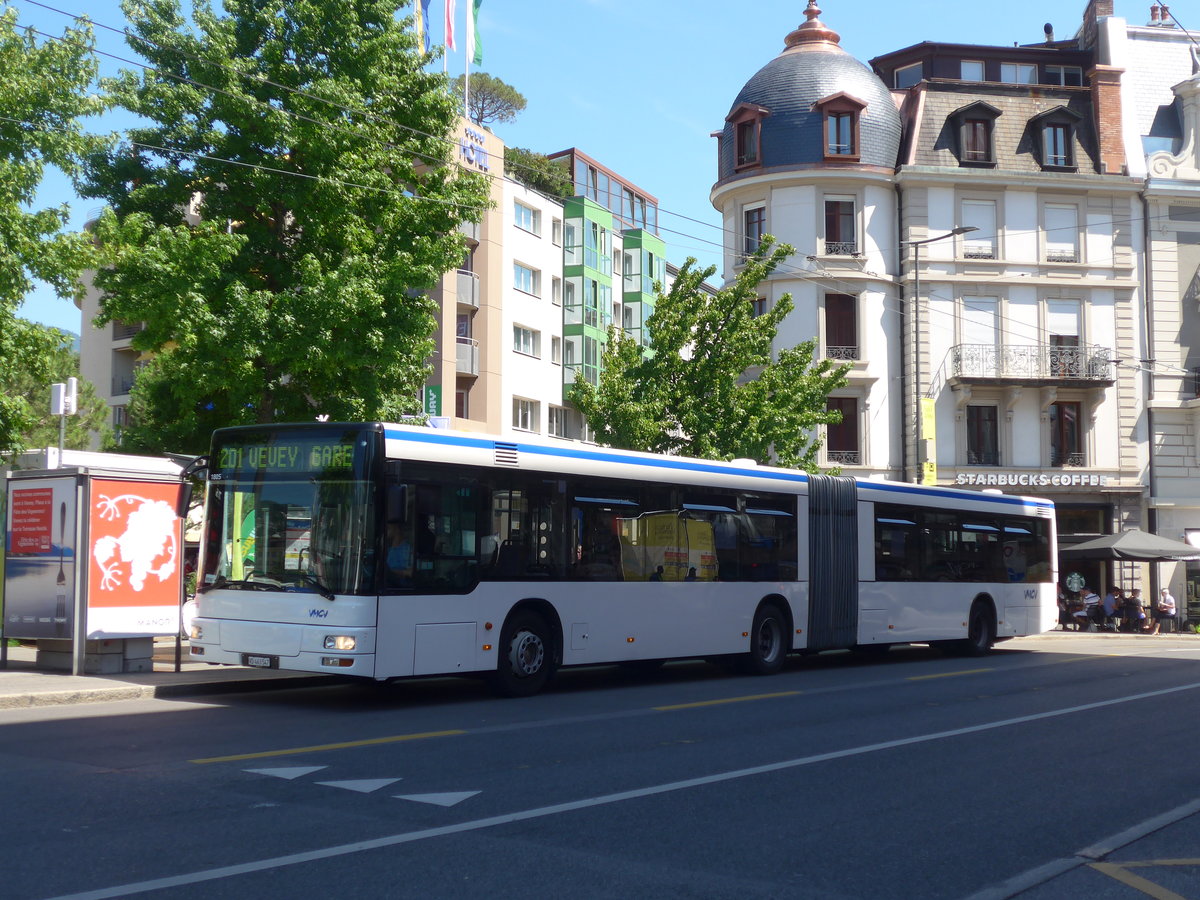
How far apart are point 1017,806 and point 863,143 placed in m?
35.6

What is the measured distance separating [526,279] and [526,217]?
2445mm

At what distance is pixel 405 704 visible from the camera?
14734 millimetres

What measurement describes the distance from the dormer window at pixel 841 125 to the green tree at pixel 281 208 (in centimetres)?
2193

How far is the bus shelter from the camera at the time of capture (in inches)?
635

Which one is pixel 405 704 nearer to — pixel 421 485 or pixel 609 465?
pixel 421 485

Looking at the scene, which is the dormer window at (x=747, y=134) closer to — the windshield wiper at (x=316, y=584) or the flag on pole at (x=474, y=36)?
the flag on pole at (x=474, y=36)

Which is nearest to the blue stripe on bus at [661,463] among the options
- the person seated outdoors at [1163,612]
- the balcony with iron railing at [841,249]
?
the person seated outdoors at [1163,612]

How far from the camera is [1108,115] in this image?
143 feet

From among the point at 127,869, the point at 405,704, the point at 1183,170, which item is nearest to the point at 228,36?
the point at 405,704

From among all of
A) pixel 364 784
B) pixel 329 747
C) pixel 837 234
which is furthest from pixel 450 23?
pixel 364 784

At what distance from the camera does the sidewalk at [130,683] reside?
13.7m

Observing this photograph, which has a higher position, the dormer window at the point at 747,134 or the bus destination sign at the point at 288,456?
the dormer window at the point at 747,134

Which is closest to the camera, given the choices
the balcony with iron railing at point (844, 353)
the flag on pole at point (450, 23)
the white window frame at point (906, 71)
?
the flag on pole at point (450, 23)

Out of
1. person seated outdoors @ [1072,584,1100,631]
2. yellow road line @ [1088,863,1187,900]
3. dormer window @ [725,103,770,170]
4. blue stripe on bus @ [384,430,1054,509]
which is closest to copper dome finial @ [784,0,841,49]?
dormer window @ [725,103,770,170]
